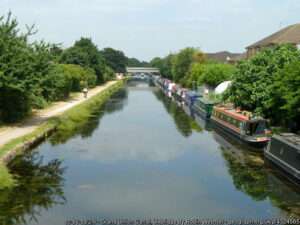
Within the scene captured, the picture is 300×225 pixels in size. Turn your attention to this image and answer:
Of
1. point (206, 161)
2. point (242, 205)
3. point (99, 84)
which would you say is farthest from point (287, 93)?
point (99, 84)

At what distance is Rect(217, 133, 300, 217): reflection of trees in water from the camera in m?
17.4

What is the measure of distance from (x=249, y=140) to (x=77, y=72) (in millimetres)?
37505

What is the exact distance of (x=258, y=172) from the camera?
858 inches

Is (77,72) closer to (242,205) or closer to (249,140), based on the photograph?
(249,140)

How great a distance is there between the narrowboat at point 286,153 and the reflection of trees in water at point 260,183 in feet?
1.57

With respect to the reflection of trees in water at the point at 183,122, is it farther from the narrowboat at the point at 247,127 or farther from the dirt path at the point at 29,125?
the dirt path at the point at 29,125

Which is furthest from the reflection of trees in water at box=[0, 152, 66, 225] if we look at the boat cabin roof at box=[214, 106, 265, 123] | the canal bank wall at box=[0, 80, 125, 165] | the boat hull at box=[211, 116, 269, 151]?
the boat cabin roof at box=[214, 106, 265, 123]

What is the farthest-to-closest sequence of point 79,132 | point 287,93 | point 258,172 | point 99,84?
point 99,84
point 79,132
point 287,93
point 258,172

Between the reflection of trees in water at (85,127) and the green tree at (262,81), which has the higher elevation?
the green tree at (262,81)

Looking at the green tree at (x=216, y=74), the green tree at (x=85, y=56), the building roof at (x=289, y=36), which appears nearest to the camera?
the green tree at (x=216, y=74)

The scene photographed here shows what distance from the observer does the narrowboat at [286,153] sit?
1952 centimetres

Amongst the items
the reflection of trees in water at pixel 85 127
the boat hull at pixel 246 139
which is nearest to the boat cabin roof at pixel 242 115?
the boat hull at pixel 246 139

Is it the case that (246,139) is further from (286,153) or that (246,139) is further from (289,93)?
(286,153)

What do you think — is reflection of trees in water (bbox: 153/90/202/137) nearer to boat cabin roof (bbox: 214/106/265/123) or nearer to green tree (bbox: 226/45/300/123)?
boat cabin roof (bbox: 214/106/265/123)
